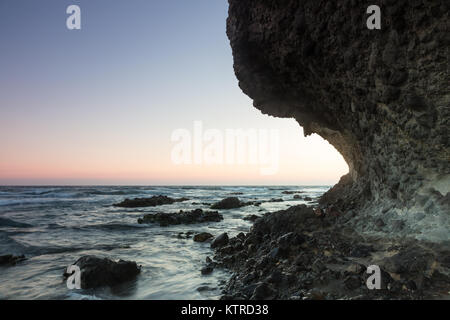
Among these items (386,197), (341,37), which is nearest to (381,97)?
(341,37)

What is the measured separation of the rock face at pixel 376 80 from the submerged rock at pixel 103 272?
279 inches

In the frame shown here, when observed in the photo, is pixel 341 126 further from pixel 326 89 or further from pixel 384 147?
pixel 384 147

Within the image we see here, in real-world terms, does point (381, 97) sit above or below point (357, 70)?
below

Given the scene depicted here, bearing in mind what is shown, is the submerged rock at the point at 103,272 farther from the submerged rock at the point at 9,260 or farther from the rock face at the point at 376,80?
the rock face at the point at 376,80

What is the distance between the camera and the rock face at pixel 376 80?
254 inches

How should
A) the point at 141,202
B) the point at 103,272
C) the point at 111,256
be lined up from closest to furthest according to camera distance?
1. the point at 103,272
2. the point at 111,256
3. the point at 141,202

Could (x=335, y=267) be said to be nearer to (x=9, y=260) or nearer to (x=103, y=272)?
(x=103, y=272)

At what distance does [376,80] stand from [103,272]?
927 cm

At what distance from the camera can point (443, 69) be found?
6211mm

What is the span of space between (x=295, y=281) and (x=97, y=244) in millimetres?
10779

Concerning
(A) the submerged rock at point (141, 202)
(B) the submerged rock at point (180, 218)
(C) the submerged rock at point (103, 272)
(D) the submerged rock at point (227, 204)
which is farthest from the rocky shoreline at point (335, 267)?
(A) the submerged rock at point (141, 202)

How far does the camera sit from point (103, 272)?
771 cm

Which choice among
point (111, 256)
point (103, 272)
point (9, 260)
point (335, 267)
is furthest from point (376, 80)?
point (9, 260)

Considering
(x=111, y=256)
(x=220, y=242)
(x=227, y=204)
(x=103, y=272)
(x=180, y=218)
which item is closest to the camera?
(x=103, y=272)
